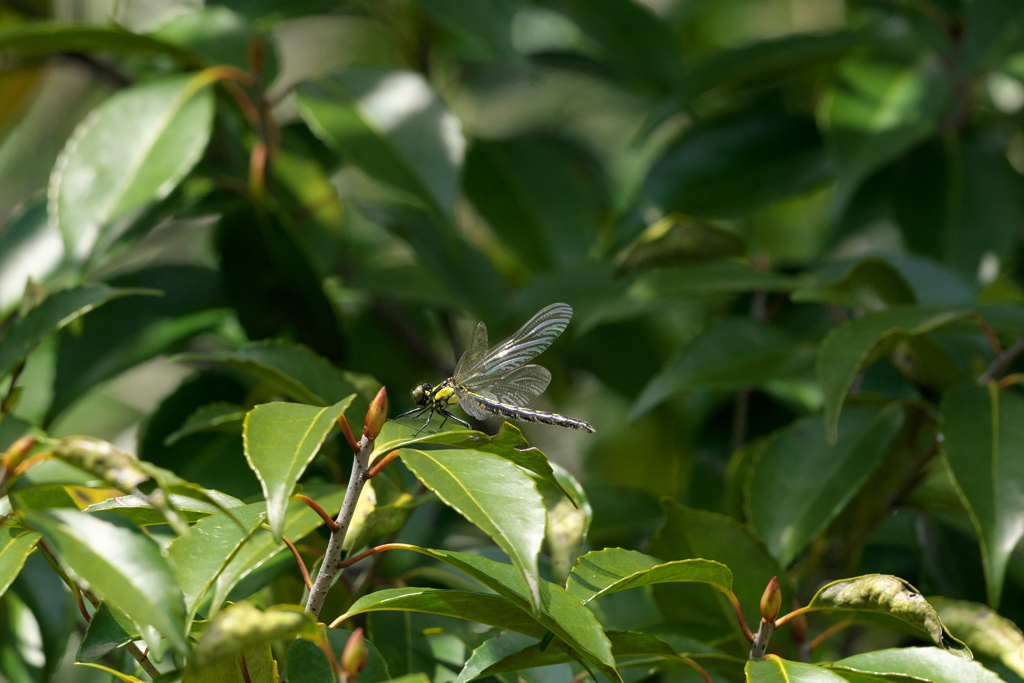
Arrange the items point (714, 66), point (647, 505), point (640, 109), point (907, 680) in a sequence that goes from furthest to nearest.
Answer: point (640, 109) → point (714, 66) → point (647, 505) → point (907, 680)

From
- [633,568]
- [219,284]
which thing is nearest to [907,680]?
[633,568]

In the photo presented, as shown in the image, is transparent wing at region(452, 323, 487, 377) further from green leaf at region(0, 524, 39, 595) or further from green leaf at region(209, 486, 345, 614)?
green leaf at region(0, 524, 39, 595)

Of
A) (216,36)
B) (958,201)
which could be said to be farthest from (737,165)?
(216,36)

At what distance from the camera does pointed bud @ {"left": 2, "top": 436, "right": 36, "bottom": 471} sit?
52 cm

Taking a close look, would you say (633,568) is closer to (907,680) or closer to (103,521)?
(907,680)

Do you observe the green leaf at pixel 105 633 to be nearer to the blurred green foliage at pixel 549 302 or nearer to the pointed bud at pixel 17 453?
the blurred green foliage at pixel 549 302

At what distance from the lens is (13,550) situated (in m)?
0.58

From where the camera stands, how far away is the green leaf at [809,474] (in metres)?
0.95

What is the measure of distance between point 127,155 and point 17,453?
2.12 feet

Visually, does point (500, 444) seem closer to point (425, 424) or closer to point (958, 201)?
point (425, 424)

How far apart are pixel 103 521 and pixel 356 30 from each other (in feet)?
8.31

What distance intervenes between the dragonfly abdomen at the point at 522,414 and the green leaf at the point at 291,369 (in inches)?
5.8

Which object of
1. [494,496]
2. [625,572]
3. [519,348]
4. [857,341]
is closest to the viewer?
[494,496]

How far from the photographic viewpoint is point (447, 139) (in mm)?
1150
